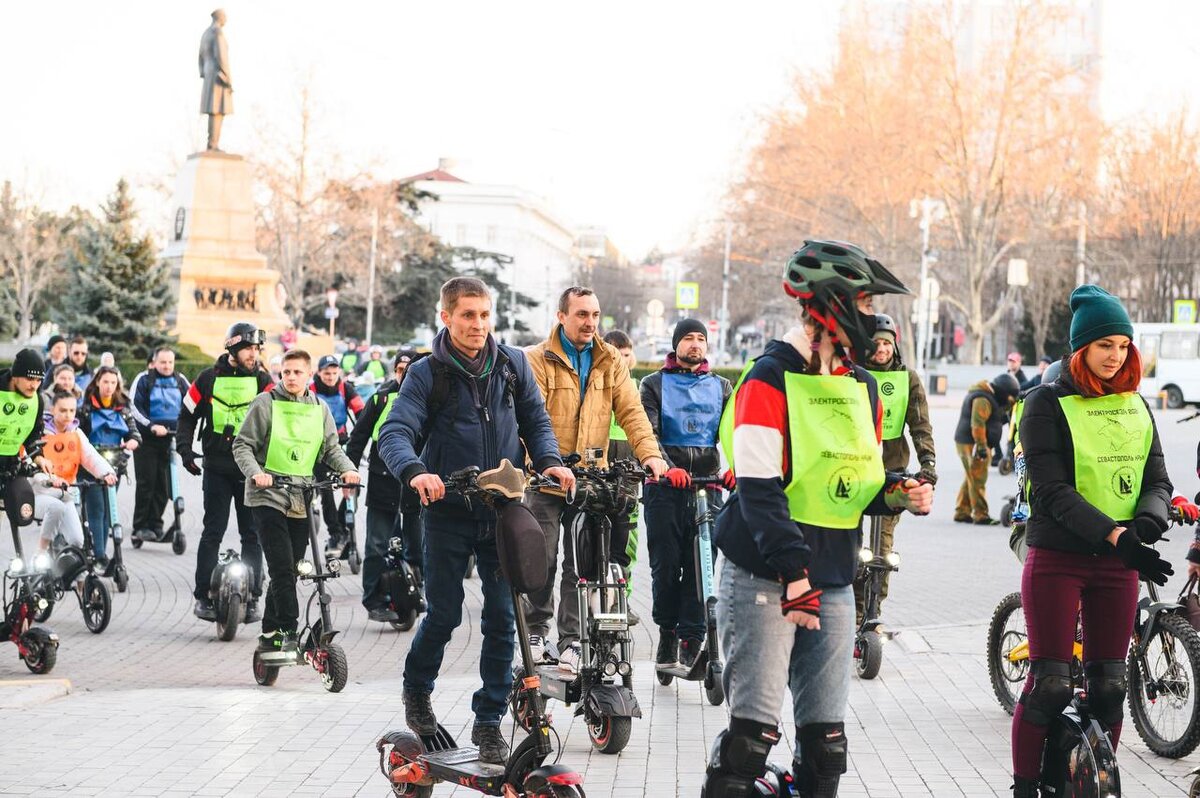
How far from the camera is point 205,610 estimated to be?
34.1 feet

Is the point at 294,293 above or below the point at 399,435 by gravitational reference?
above

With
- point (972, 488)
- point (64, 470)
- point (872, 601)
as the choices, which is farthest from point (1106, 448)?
point (972, 488)

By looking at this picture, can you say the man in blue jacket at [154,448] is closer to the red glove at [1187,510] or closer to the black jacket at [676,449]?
the black jacket at [676,449]

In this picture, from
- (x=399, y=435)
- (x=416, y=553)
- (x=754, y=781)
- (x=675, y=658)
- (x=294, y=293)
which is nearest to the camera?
(x=754, y=781)

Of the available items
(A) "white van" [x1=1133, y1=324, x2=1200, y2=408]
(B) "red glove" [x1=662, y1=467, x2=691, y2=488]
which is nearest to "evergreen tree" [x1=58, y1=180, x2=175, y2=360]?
(A) "white van" [x1=1133, y1=324, x2=1200, y2=408]

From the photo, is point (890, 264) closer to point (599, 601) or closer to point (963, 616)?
point (963, 616)

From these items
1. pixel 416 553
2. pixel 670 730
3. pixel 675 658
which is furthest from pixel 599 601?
pixel 416 553

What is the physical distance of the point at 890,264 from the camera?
55.6 metres

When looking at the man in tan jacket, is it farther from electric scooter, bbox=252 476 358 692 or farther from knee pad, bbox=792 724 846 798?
knee pad, bbox=792 724 846 798

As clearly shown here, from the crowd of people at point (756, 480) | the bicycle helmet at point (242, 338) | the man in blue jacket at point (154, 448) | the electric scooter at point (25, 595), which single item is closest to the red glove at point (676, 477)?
the crowd of people at point (756, 480)

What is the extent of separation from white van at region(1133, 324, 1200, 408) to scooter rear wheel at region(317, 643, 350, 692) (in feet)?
155

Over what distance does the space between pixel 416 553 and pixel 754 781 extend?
6.98 meters

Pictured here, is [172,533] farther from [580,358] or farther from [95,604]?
[580,358]

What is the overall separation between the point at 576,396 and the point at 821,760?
3.55 m
